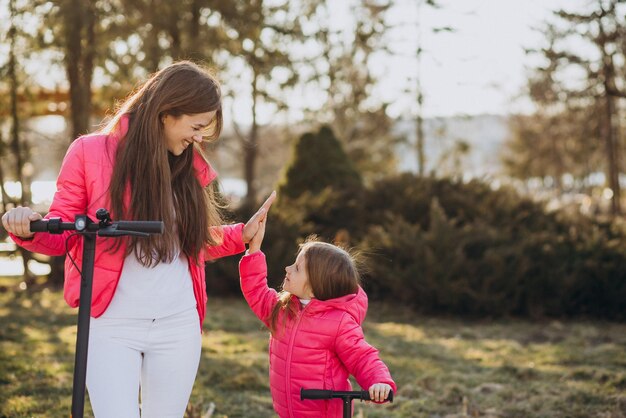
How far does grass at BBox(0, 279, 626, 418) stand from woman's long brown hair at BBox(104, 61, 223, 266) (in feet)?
6.70

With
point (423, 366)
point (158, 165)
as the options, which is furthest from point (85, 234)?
point (423, 366)

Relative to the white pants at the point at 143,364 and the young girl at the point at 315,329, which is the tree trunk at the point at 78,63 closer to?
the young girl at the point at 315,329

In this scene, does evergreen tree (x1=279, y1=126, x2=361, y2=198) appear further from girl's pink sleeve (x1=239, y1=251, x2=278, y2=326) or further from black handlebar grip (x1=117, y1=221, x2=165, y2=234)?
black handlebar grip (x1=117, y1=221, x2=165, y2=234)

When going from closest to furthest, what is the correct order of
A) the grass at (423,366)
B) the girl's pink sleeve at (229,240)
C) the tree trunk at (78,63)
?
the girl's pink sleeve at (229,240) < the grass at (423,366) < the tree trunk at (78,63)

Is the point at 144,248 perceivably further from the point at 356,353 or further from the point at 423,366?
the point at 423,366

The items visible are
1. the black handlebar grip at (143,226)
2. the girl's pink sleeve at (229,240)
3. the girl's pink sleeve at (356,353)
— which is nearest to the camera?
the black handlebar grip at (143,226)

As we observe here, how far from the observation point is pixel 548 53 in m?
15.5

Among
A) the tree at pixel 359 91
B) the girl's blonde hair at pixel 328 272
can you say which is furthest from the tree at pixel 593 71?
the girl's blonde hair at pixel 328 272

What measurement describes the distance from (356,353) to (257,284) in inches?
22.1

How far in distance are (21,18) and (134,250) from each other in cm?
1131

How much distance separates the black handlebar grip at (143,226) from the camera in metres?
2.45

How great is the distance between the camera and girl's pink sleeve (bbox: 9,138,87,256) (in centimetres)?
279

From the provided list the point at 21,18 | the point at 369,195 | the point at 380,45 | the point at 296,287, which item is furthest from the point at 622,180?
the point at 296,287

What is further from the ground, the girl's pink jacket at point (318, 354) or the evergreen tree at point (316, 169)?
the evergreen tree at point (316, 169)
